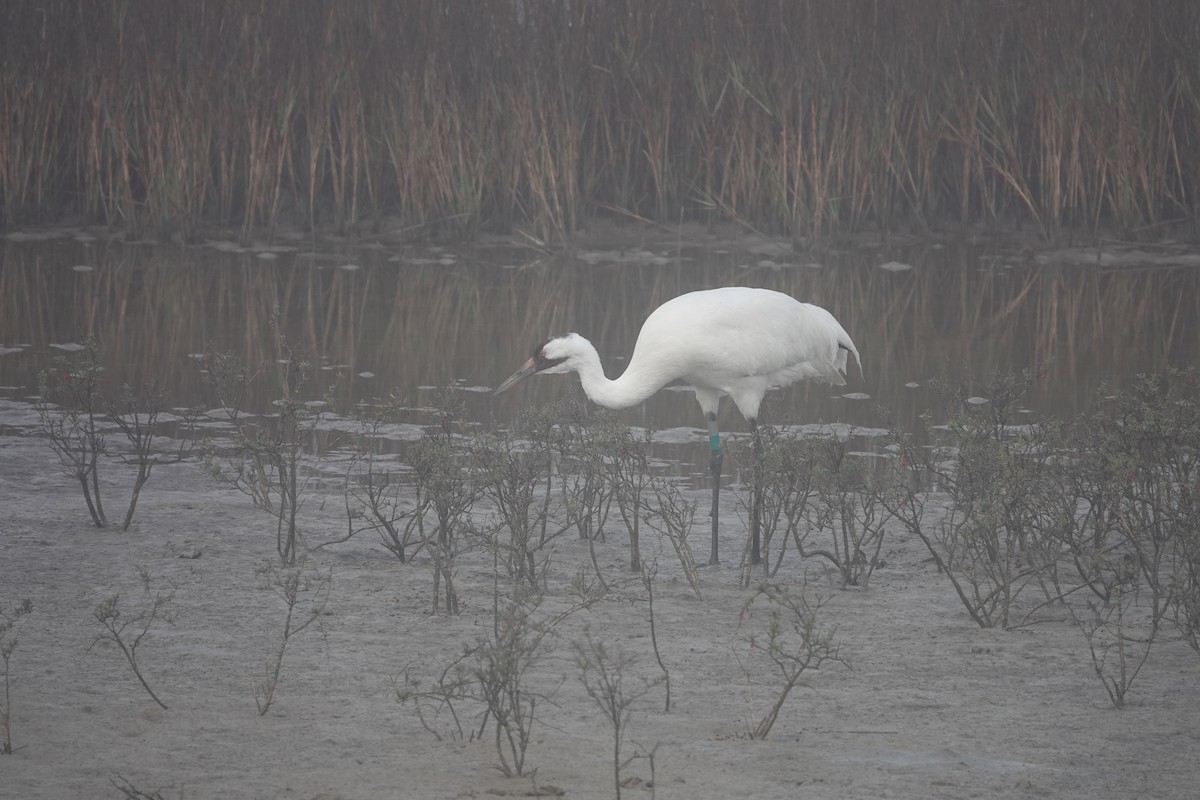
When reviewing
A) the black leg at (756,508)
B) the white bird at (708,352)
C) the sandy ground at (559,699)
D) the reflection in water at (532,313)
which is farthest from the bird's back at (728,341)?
the sandy ground at (559,699)

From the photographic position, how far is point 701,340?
237 inches

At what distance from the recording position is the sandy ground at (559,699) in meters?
3.31

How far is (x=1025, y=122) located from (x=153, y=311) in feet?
27.5

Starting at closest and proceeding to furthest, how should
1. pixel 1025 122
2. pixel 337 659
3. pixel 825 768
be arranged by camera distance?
pixel 825 768 < pixel 337 659 < pixel 1025 122

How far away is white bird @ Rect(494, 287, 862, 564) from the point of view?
6066 millimetres

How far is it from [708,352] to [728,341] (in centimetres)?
10

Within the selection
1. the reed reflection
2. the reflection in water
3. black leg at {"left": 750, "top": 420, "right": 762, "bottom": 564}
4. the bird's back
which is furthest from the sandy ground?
the reflection in water

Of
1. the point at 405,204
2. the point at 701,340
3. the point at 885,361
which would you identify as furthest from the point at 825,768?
the point at 405,204

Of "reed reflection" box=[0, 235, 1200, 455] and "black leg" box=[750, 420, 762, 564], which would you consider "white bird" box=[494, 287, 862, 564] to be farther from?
"black leg" box=[750, 420, 762, 564]

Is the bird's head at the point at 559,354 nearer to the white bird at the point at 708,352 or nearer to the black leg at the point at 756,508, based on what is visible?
the white bird at the point at 708,352

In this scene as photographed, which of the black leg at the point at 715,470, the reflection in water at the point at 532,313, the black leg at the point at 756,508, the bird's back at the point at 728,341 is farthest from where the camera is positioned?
the reflection in water at the point at 532,313

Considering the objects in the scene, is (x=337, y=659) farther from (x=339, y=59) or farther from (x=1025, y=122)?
(x=1025, y=122)

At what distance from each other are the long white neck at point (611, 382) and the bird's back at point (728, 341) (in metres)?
0.02

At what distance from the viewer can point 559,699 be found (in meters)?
3.81
